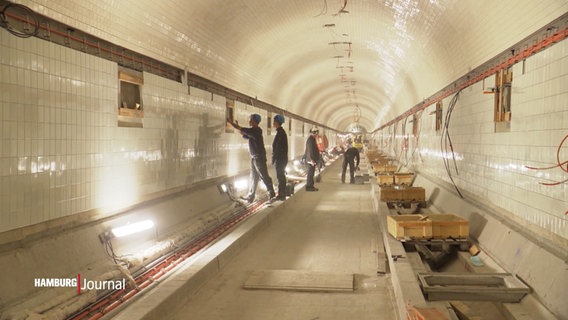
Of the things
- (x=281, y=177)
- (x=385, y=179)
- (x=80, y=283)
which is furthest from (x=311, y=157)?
(x=80, y=283)

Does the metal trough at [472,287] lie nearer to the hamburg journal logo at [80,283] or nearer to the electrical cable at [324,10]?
the hamburg journal logo at [80,283]

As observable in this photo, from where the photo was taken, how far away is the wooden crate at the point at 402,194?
10016mm

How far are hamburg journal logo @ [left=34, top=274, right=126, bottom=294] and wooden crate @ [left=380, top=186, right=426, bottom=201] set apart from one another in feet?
20.6

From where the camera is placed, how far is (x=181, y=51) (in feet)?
26.9

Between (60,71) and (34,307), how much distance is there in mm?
2352

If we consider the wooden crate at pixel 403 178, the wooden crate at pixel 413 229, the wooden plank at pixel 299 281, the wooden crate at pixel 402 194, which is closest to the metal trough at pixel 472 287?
the wooden plank at pixel 299 281

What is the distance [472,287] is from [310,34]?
9060 millimetres

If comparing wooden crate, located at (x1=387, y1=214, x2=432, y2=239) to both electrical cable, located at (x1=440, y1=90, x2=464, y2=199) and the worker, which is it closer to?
electrical cable, located at (x1=440, y1=90, x2=464, y2=199)

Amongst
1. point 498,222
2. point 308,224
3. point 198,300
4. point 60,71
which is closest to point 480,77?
point 498,222

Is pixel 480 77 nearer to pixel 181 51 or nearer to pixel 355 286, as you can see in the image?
pixel 355 286

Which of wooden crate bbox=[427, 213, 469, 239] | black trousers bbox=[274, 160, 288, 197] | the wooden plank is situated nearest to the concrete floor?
the wooden plank

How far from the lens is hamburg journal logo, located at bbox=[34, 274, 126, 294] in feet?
15.0

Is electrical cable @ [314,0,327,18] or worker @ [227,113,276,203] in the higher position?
electrical cable @ [314,0,327,18]

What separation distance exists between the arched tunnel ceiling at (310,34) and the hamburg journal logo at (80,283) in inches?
103
